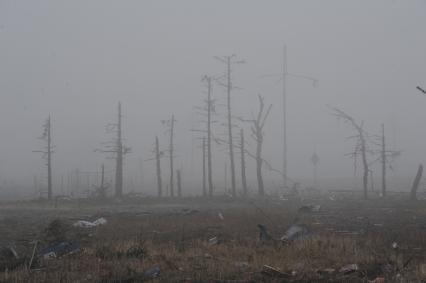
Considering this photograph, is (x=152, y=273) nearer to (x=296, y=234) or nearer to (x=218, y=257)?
(x=218, y=257)

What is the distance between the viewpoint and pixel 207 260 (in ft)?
32.7

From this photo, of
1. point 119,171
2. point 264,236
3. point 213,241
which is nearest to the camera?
point 213,241

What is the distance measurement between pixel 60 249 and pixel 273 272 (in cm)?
586

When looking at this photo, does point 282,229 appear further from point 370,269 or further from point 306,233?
point 370,269

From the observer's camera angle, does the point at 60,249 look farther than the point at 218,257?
Yes

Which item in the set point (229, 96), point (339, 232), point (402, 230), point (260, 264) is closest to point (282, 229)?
point (339, 232)

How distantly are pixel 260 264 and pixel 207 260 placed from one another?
50.6 inches

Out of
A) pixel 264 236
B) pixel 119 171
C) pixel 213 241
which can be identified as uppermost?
pixel 119 171

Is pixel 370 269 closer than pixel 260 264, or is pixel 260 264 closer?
pixel 370 269

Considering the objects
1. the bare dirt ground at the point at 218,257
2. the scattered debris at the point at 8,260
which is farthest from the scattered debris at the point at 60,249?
the scattered debris at the point at 8,260

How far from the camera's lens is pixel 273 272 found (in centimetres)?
827

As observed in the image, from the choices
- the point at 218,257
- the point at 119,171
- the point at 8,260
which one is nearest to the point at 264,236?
the point at 218,257

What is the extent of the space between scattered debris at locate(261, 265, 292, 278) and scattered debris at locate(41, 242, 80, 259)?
5.17m

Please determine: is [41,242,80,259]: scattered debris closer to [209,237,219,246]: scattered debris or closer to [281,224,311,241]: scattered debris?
[209,237,219,246]: scattered debris
